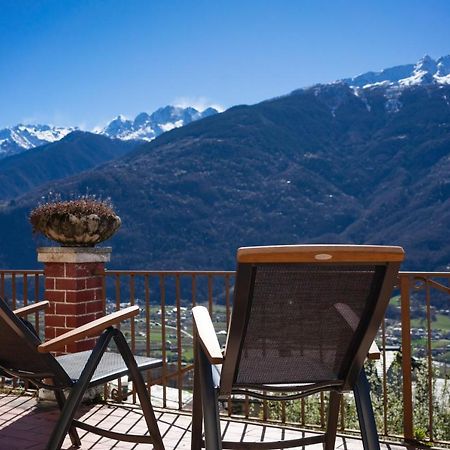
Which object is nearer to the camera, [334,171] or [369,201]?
[369,201]

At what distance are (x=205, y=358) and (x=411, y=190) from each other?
2659 inches

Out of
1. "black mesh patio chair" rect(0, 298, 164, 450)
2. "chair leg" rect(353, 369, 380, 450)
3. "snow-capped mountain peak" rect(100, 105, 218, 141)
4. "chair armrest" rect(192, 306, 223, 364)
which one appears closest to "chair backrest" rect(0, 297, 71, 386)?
"black mesh patio chair" rect(0, 298, 164, 450)

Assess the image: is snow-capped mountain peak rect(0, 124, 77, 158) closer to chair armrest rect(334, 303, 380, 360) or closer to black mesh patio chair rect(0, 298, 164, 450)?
black mesh patio chair rect(0, 298, 164, 450)

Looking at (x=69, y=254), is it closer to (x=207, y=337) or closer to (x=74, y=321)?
(x=74, y=321)

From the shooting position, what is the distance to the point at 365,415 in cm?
174

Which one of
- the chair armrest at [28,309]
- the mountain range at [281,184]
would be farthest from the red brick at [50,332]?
the mountain range at [281,184]

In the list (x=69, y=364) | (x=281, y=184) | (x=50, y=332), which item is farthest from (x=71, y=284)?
(x=281, y=184)

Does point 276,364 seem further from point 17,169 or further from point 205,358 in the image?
point 17,169

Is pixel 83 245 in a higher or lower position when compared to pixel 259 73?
lower

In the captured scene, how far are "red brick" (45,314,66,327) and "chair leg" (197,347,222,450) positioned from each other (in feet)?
7.28

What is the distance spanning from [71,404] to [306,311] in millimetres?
883

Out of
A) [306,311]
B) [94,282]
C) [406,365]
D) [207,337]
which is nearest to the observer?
[306,311]

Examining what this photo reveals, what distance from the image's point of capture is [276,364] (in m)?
1.80

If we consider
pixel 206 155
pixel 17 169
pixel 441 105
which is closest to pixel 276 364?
pixel 206 155
